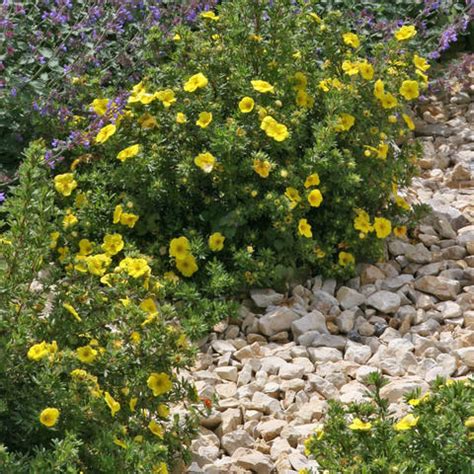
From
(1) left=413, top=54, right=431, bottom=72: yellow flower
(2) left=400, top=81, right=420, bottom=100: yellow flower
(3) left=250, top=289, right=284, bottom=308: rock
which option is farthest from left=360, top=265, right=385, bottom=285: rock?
(1) left=413, top=54, right=431, bottom=72: yellow flower

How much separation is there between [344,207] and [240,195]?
42 centimetres

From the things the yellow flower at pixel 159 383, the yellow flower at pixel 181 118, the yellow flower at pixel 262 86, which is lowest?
the yellow flower at pixel 159 383

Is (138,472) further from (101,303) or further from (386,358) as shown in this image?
(386,358)

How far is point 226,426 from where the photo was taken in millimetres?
3121

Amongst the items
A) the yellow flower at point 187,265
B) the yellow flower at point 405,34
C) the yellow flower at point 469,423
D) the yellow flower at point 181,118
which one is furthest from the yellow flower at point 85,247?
the yellow flower at point 469,423

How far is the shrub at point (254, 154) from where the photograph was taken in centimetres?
375

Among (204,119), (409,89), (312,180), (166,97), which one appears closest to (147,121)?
(166,97)

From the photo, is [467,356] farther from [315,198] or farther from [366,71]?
[366,71]

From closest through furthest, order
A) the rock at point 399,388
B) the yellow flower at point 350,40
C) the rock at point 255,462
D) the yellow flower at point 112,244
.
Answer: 1. the rock at point 255,462
2. the rock at point 399,388
3. the yellow flower at point 112,244
4. the yellow flower at point 350,40

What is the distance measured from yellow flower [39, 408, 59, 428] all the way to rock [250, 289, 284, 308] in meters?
1.42

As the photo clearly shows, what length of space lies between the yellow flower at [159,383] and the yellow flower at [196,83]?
133 centimetres

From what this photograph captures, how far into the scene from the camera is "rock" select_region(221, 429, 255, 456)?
3039mm

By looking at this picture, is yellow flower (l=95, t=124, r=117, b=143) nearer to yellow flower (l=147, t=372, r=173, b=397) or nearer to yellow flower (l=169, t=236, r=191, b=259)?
yellow flower (l=169, t=236, r=191, b=259)

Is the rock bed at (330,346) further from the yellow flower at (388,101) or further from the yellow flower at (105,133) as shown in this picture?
the yellow flower at (105,133)
